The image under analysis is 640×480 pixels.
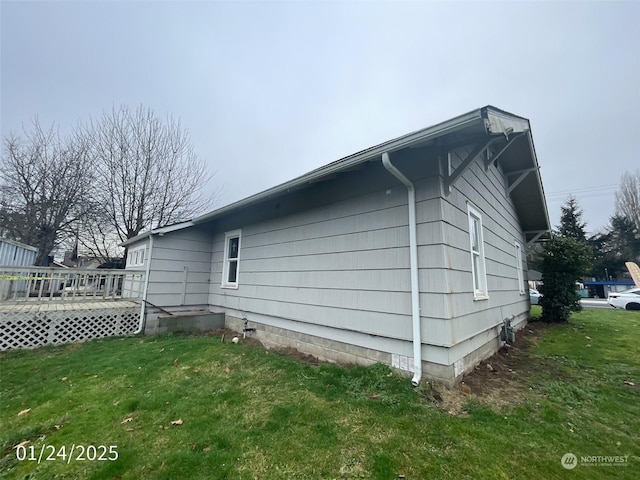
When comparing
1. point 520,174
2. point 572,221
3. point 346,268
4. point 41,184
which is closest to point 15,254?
point 41,184

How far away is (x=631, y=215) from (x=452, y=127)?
3998 centimetres

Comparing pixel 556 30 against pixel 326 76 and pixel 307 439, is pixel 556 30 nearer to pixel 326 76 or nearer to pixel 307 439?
pixel 326 76

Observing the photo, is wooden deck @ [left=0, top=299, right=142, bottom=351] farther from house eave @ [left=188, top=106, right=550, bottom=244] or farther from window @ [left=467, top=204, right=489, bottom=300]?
window @ [left=467, top=204, right=489, bottom=300]

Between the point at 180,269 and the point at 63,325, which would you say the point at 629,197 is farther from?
the point at 63,325

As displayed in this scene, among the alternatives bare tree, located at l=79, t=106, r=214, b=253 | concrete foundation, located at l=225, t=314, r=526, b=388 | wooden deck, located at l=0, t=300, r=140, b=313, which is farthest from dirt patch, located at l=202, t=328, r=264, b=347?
bare tree, located at l=79, t=106, r=214, b=253

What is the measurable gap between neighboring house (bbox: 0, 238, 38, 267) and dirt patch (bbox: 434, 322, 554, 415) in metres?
13.4

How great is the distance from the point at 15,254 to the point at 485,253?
1671cm

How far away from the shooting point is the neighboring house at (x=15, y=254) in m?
10.5

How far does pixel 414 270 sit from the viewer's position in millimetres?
3637

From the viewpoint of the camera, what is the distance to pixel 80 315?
6.51 m

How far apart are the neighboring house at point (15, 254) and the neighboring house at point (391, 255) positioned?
25.4 ft

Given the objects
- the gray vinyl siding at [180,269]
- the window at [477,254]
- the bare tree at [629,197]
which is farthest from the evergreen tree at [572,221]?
the gray vinyl siding at [180,269]

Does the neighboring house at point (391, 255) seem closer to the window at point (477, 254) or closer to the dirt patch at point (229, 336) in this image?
the window at point (477, 254)

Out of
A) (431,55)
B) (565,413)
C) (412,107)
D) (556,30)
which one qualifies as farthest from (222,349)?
(412,107)
